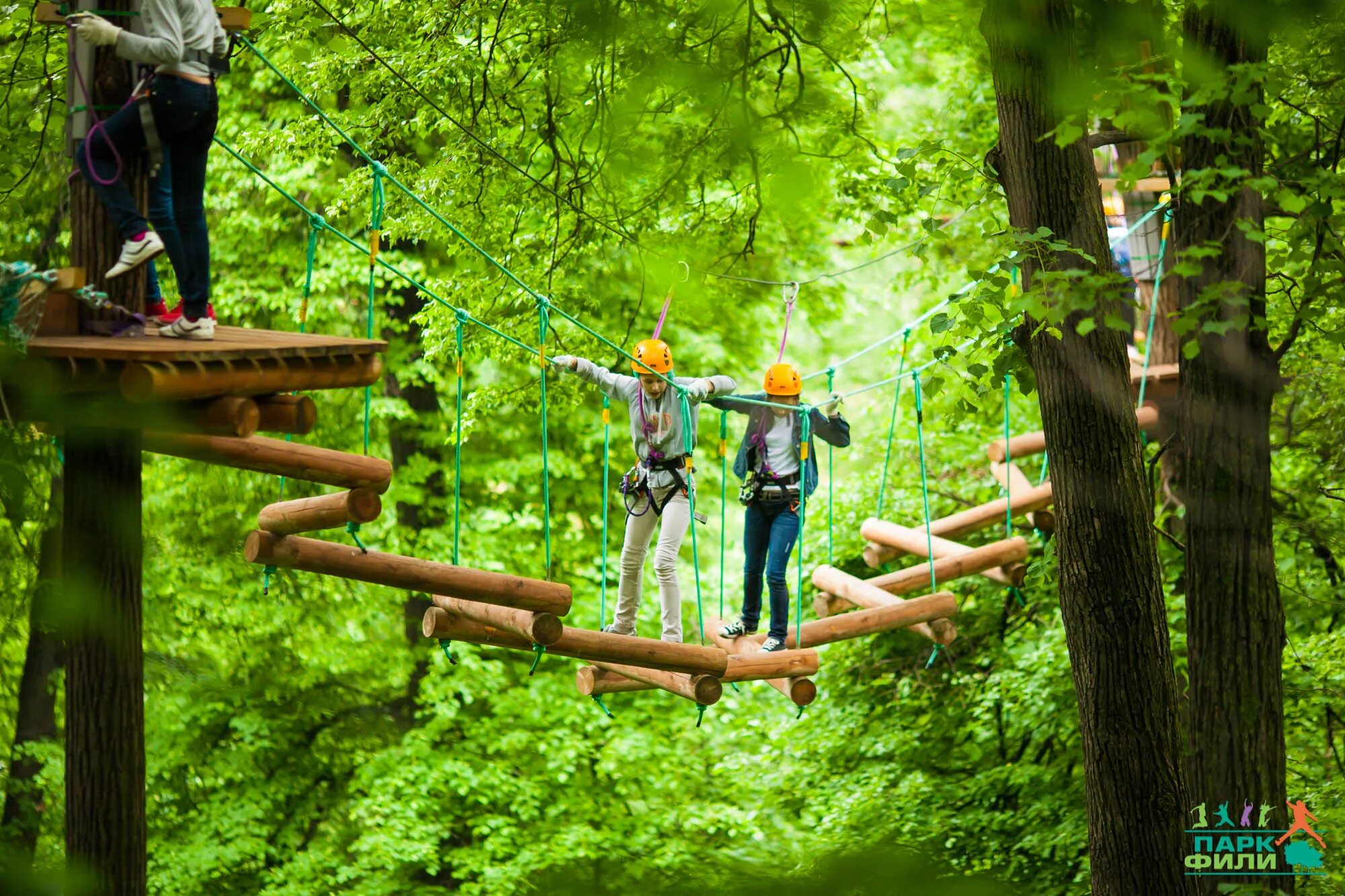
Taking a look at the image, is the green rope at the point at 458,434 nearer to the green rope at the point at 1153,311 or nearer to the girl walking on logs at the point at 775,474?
the girl walking on logs at the point at 775,474

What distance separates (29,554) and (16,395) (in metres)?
1.24

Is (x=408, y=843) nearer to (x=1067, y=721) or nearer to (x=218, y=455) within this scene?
(x=1067, y=721)

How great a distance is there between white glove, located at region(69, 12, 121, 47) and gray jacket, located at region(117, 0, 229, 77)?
0.02 meters

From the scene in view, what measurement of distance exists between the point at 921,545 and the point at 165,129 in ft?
12.5

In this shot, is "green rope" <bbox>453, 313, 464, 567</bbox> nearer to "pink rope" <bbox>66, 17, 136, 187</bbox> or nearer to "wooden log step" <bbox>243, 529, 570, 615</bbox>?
"wooden log step" <bbox>243, 529, 570, 615</bbox>

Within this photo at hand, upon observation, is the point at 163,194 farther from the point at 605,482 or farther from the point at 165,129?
the point at 605,482

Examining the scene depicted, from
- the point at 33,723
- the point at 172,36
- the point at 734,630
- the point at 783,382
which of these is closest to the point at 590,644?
the point at 734,630

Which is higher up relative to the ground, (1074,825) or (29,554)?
(29,554)

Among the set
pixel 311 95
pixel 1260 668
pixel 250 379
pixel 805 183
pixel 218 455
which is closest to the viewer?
pixel 805 183

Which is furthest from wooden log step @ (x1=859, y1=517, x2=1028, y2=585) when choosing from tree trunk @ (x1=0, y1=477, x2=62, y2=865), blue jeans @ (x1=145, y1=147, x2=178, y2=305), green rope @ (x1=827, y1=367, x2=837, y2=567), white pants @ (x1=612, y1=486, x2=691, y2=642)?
tree trunk @ (x1=0, y1=477, x2=62, y2=865)

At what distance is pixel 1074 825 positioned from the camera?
21.3 feet

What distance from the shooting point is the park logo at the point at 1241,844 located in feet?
12.2

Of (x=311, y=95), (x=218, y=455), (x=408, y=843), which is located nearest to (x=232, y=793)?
(x=408, y=843)

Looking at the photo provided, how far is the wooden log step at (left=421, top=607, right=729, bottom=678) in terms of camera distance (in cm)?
441
